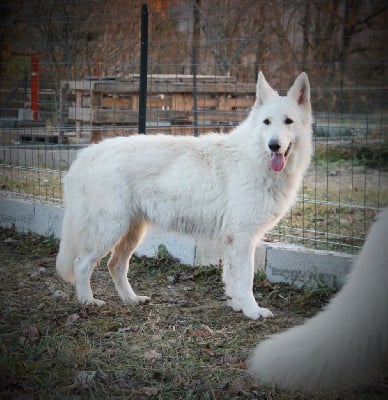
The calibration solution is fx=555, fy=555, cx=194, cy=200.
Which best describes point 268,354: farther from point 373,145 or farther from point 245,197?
point 373,145

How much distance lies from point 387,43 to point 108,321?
17.0 ft

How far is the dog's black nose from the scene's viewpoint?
4332 mm

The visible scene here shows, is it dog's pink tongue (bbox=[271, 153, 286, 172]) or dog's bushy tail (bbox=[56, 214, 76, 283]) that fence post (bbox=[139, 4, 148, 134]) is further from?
dog's pink tongue (bbox=[271, 153, 286, 172])

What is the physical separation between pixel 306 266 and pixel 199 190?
4.00 ft

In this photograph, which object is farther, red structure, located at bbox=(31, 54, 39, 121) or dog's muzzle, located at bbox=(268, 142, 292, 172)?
red structure, located at bbox=(31, 54, 39, 121)

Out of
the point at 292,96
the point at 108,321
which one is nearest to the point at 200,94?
the point at 292,96

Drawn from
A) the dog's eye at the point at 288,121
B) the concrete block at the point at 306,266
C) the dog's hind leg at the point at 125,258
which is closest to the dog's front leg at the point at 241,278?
the concrete block at the point at 306,266

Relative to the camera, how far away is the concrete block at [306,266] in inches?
190

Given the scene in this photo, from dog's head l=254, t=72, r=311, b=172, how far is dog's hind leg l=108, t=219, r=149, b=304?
130 cm

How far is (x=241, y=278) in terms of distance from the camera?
4527mm

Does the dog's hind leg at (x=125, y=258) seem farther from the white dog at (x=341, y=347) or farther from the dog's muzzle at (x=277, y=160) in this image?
the white dog at (x=341, y=347)

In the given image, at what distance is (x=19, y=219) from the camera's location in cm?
684

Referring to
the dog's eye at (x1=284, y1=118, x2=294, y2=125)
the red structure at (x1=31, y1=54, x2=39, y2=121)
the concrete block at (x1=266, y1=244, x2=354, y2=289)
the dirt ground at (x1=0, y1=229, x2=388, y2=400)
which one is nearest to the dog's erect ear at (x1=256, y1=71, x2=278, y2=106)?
the dog's eye at (x1=284, y1=118, x2=294, y2=125)

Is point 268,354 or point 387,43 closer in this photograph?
point 268,354
